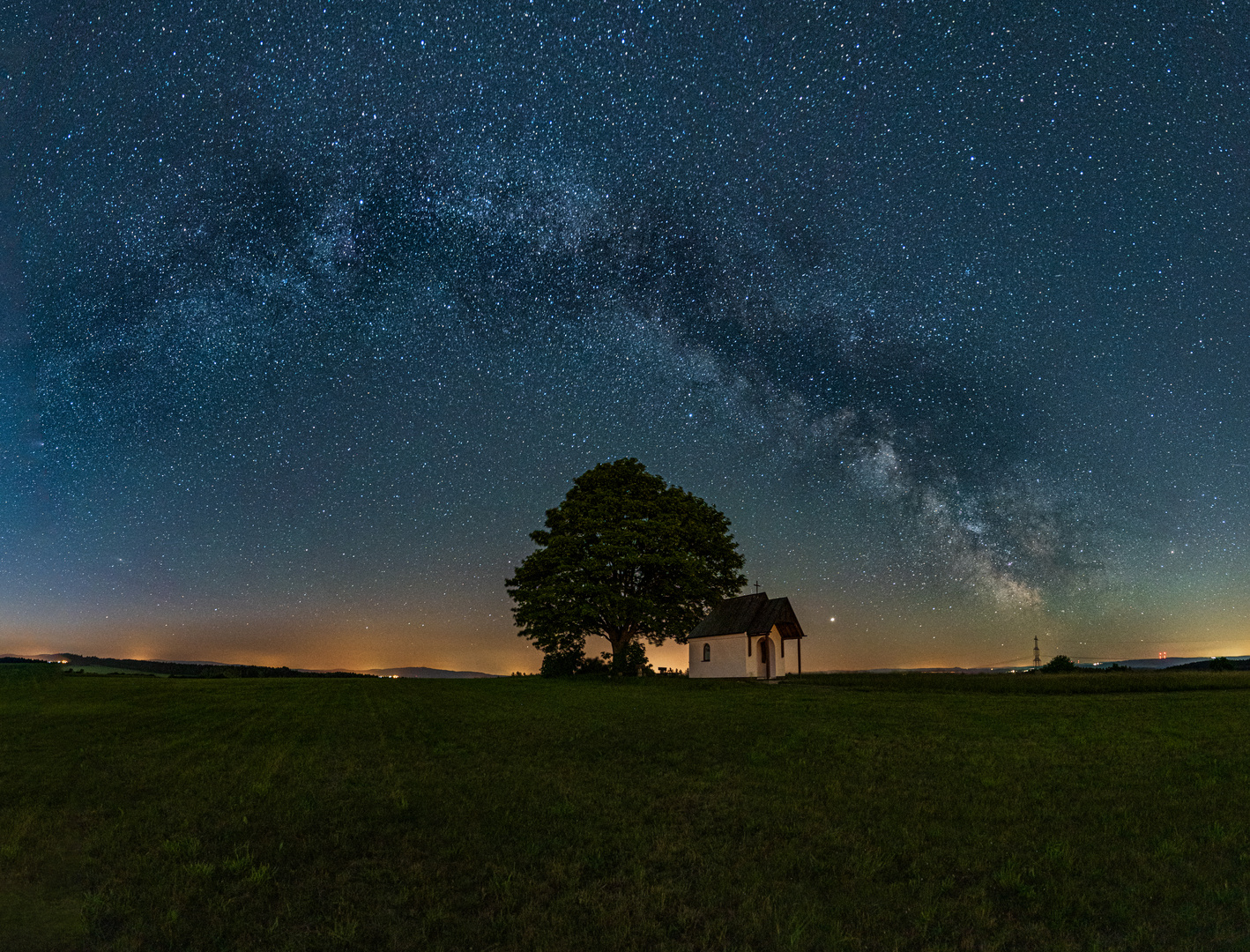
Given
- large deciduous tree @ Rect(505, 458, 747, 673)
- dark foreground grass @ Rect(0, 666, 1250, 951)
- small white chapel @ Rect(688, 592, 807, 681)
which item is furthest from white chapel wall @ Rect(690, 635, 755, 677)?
dark foreground grass @ Rect(0, 666, 1250, 951)

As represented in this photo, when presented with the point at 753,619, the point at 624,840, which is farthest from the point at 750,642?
the point at 624,840

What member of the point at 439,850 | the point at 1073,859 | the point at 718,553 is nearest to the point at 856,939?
the point at 1073,859

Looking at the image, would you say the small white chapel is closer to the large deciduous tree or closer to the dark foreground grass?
the large deciduous tree

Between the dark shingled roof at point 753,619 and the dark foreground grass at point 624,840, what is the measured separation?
110 ft

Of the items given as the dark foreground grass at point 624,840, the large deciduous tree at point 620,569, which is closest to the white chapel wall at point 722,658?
the large deciduous tree at point 620,569

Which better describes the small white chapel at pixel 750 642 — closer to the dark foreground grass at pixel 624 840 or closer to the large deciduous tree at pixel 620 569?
the large deciduous tree at pixel 620 569

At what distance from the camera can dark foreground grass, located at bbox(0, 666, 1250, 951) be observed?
548cm

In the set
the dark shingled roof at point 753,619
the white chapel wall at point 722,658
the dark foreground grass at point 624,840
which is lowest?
the white chapel wall at point 722,658

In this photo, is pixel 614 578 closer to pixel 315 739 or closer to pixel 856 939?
pixel 315 739

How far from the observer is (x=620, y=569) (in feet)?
147

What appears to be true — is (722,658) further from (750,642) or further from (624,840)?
(624,840)

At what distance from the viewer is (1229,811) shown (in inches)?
337

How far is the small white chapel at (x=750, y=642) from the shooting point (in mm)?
48656

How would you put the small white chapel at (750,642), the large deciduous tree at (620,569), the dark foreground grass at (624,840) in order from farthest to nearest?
the small white chapel at (750,642) < the large deciduous tree at (620,569) < the dark foreground grass at (624,840)
